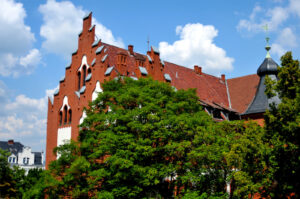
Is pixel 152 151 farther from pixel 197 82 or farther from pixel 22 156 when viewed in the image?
pixel 22 156

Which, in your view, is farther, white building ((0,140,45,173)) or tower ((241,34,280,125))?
white building ((0,140,45,173))

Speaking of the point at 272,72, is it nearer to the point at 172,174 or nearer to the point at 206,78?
the point at 206,78

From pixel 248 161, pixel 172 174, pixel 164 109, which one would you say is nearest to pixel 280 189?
pixel 248 161

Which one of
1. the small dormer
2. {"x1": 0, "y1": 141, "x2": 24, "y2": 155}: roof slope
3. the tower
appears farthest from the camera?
{"x1": 0, "y1": 141, "x2": 24, "y2": 155}: roof slope

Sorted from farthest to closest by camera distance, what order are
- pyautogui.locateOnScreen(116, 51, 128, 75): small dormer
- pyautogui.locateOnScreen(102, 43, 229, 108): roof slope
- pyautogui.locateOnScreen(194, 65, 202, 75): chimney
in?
1. pyautogui.locateOnScreen(194, 65, 202, 75): chimney
2. pyautogui.locateOnScreen(102, 43, 229, 108): roof slope
3. pyautogui.locateOnScreen(116, 51, 128, 75): small dormer

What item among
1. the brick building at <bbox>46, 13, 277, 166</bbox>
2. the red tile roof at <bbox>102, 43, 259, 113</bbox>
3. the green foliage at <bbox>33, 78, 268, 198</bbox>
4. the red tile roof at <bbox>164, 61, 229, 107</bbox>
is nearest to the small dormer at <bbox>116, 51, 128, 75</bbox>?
the brick building at <bbox>46, 13, 277, 166</bbox>

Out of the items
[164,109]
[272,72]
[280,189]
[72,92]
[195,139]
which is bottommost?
[280,189]

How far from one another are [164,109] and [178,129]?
1.56 m

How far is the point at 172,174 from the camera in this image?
2016 centimetres

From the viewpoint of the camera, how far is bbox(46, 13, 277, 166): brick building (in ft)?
90.5

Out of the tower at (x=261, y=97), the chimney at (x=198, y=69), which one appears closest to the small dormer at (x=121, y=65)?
the tower at (x=261, y=97)

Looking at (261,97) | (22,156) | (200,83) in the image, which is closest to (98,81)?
(200,83)

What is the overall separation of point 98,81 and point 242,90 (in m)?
18.5

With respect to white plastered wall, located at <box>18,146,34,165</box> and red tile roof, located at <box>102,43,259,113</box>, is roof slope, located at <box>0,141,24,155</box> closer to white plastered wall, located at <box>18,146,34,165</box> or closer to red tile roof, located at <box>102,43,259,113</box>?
white plastered wall, located at <box>18,146,34,165</box>
